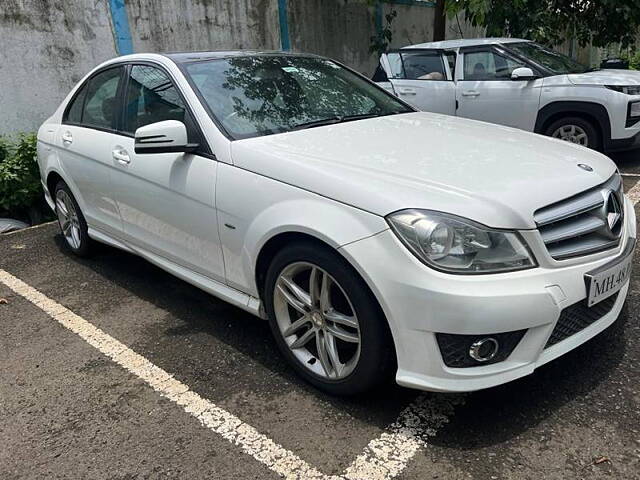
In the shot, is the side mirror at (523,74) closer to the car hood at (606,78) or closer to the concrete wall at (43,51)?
the car hood at (606,78)

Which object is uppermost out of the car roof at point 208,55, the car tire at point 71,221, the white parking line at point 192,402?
the car roof at point 208,55

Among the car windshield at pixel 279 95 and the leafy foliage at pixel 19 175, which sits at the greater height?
the car windshield at pixel 279 95

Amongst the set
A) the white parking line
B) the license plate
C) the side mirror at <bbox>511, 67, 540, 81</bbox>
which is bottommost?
the white parking line

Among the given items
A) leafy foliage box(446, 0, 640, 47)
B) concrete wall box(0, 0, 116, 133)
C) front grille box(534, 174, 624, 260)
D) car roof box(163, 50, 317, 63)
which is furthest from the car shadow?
leafy foliage box(446, 0, 640, 47)

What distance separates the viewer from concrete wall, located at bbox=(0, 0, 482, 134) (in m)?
6.90

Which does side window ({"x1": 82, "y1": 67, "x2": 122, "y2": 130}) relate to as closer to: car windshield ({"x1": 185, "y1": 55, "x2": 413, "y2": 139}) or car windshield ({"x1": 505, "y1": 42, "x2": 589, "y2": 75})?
car windshield ({"x1": 185, "y1": 55, "x2": 413, "y2": 139})

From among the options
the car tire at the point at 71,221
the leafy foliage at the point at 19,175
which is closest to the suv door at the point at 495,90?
the car tire at the point at 71,221

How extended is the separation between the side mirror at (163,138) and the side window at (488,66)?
17.2 feet

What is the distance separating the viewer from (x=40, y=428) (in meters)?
2.74

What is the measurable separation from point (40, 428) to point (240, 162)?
1.59 m

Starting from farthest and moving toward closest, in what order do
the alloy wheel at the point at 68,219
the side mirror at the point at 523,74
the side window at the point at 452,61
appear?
the side window at the point at 452,61
the side mirror at the point at 523,74
the alloy wheel at the point at 68,219

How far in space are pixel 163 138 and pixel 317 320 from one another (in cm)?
126

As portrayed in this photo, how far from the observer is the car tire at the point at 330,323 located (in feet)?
7.92

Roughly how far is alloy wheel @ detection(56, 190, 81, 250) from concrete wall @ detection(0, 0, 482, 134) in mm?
2702
